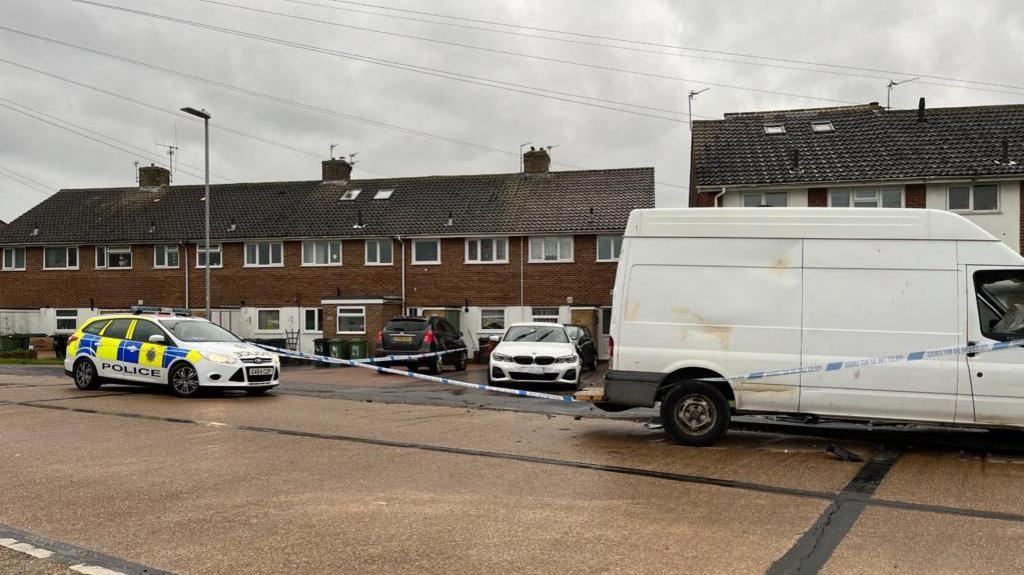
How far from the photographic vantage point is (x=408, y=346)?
21.7 metres

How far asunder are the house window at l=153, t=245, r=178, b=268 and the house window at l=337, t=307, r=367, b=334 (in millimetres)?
9886

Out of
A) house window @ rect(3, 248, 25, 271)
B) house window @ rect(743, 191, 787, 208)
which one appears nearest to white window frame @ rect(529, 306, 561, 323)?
house window @ rect(743, 191, 787, 208)

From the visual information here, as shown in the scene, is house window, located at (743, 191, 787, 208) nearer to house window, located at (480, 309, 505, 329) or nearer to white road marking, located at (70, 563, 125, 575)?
house window, located at (480, 309, 505, 329)

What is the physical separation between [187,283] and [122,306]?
11.3 ft

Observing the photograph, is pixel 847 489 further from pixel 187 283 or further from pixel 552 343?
pixel 187 283

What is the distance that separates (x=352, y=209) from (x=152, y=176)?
1250cm

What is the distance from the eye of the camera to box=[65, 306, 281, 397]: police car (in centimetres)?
1389

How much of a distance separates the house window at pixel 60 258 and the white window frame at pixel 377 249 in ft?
47.4

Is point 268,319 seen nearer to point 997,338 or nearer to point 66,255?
point 66,255

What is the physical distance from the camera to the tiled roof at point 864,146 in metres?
25.6

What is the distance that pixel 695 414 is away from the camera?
9266 millimetres

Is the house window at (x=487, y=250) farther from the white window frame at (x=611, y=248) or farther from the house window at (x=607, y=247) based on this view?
the house window at (x=607, y=247)

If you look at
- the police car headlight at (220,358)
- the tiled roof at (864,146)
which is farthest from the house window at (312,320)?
the police car headlight at (220,358)

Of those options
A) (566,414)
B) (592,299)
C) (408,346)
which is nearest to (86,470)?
(566,414)
